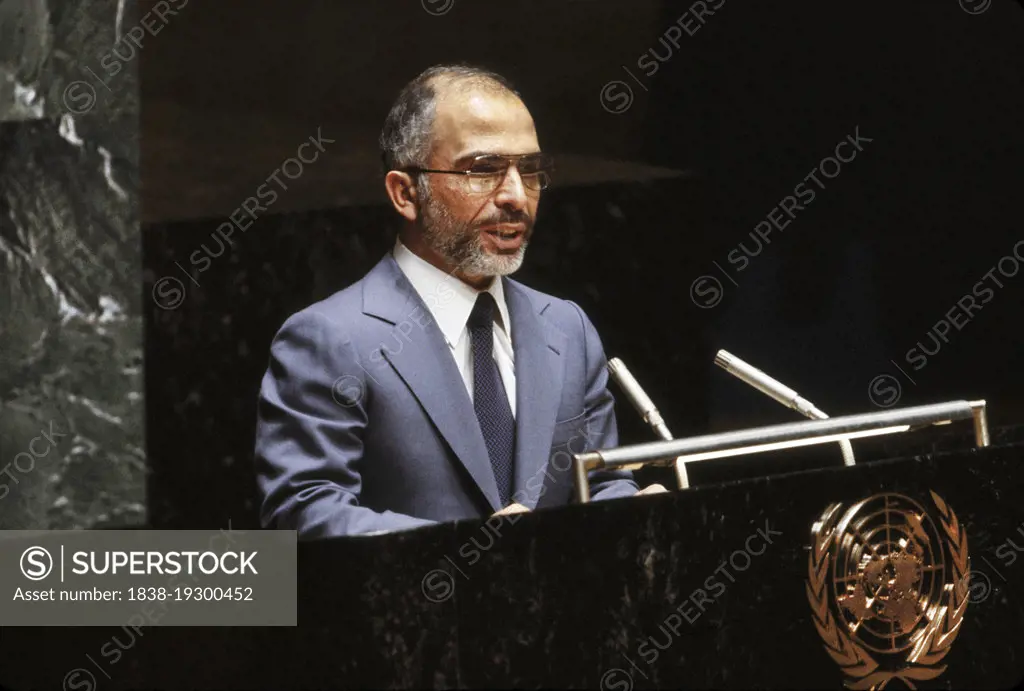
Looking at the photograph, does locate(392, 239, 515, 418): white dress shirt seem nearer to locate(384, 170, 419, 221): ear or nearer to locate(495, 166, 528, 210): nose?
locate(384, 170, 419, 221): ear

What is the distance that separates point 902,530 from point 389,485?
41.0 inches

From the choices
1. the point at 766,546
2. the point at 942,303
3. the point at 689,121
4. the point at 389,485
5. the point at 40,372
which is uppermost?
the point at 689,121

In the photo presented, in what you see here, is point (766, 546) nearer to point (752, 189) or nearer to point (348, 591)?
point (348, 591)

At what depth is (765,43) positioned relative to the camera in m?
4.27

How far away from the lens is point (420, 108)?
11.1 feet

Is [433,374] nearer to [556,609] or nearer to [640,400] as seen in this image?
[640,400]

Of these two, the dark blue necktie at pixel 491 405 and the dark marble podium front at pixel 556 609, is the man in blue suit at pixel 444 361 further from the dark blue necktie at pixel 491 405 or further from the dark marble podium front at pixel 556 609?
the dark marble podium front at pixel 556 609

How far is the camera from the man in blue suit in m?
3.10

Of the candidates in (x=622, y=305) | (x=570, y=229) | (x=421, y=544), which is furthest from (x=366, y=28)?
(x=421, y=544)

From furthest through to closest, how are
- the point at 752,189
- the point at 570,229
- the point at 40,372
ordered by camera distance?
the point at 752,189 < the point at 570,229 < the point at 40,372

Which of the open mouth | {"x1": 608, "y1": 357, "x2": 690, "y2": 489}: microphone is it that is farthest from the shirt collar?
{"x1": 608, "y1": 357, "x2": 690, "y2": 489}: microphone

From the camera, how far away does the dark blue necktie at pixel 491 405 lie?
3289 millimetres

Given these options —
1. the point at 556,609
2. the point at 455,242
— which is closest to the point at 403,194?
the point at 455,242

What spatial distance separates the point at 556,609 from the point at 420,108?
51.7 inches
